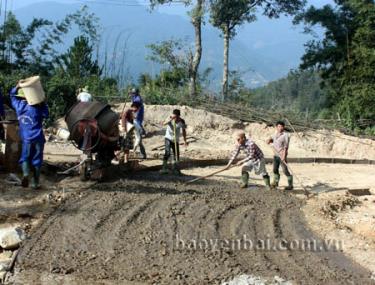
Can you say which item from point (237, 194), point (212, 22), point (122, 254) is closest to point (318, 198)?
point (237, 194)

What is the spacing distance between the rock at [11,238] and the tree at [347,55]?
1790cm

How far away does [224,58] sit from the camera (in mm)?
28078

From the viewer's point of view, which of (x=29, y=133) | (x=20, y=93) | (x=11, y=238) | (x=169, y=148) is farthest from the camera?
(x=169, y=148)

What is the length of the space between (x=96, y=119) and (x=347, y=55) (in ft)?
66.8

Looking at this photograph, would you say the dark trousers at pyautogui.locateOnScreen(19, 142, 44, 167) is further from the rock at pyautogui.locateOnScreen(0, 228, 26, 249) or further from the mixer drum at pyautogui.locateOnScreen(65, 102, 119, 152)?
the rock at pyautogui.locateOnScreen(0, 228, 26, 249)

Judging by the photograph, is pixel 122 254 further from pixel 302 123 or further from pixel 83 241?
pixel 302 123

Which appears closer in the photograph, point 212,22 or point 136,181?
point 136,181

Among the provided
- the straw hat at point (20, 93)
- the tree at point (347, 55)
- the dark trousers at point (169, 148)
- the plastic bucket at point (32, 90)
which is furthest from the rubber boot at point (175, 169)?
the tree at point (347, 55)

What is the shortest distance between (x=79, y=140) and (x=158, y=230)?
129 inches

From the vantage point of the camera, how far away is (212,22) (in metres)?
27.6

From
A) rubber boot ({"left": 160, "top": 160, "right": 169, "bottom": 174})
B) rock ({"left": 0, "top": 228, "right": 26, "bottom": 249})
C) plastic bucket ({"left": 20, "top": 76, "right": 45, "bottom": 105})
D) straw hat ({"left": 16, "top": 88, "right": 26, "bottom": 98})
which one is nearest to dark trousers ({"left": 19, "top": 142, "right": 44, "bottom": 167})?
plastic bucket ({"left": 20, "top": 76, "right": 45, "bottom": 105})

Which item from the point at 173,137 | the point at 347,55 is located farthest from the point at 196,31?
the point at 173,137

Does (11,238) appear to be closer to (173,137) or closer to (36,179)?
(36,179)

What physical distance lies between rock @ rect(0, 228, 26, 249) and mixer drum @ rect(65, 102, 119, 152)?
3.38 metres
